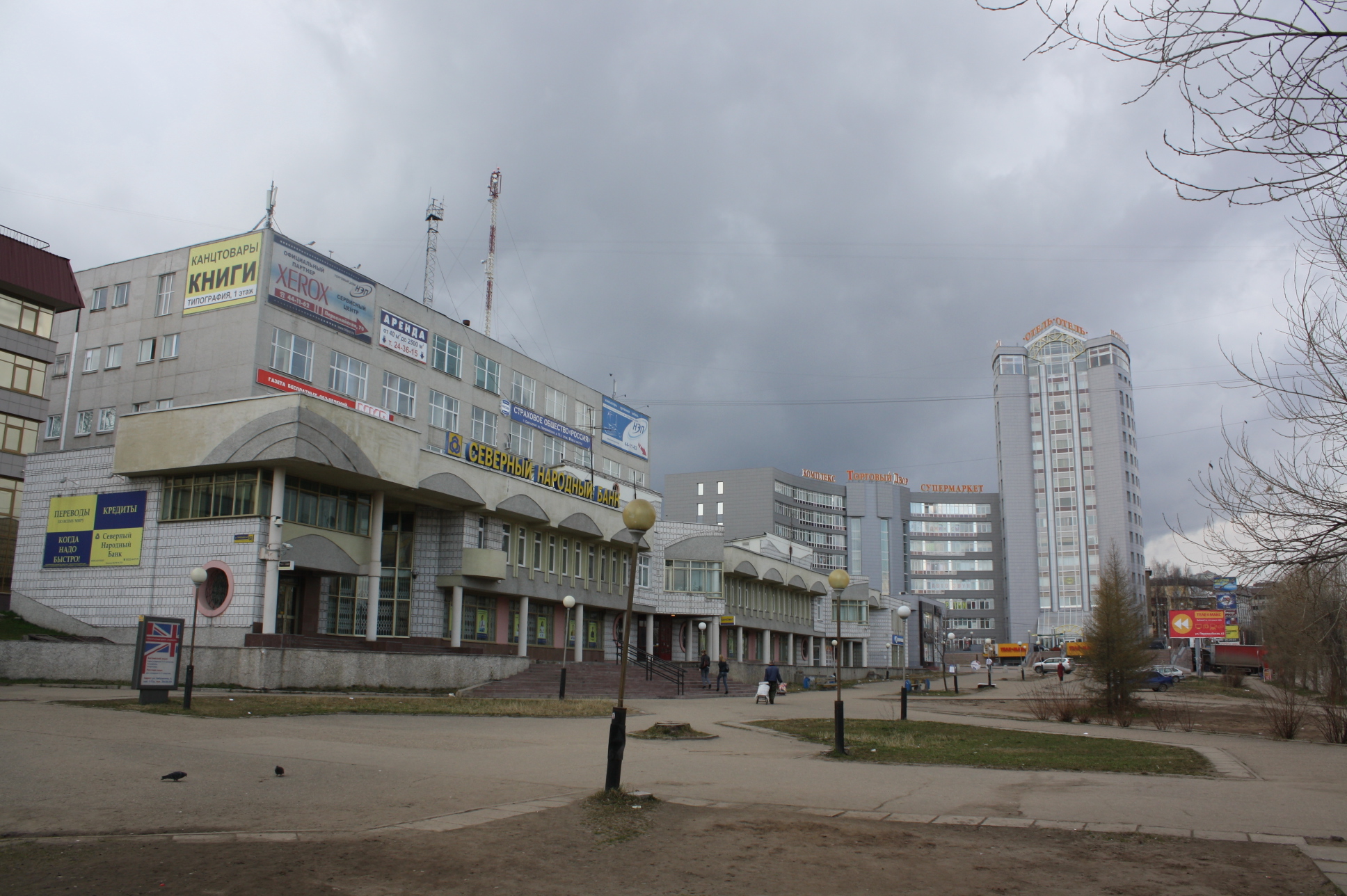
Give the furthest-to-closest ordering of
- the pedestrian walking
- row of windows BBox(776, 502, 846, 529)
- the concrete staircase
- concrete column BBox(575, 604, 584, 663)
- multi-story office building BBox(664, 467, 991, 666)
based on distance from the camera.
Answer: row of windows BBox(776, 502, 846, 529), multi-story office building BBox(664, 467, 991, 666), concrete column BBox(575, 604, 584, 663), the concrete staircase, the pedestrian walking

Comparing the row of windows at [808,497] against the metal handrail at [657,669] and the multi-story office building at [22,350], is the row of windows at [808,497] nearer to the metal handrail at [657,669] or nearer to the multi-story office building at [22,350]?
the metal handrail at [657,669]

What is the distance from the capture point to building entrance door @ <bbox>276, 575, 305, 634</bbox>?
3447 centimetres

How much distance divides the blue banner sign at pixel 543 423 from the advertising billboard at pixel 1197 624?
1881 inches

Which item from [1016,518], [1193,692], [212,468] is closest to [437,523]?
[212,468]

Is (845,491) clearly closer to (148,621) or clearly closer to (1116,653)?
(1116,653)

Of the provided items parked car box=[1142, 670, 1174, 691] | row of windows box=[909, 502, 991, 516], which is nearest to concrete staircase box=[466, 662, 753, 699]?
parked car box=[1142, 670, 1174, 691]

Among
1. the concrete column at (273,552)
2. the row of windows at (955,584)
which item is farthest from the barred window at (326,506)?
the row of windows at (955,584)

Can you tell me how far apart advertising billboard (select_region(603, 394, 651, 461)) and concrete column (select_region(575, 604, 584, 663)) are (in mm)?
21833

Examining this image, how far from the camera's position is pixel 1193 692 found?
4844 centimetres

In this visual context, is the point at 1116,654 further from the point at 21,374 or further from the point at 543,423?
the point at 21,374

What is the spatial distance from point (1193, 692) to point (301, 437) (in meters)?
46.1

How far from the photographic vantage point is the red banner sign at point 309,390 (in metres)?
40.0

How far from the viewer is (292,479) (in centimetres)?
3319

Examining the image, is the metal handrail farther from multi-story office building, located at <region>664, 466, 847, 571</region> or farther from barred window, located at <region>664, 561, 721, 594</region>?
multi-story office building, located at <region>664, 466, 847, 571</region>
